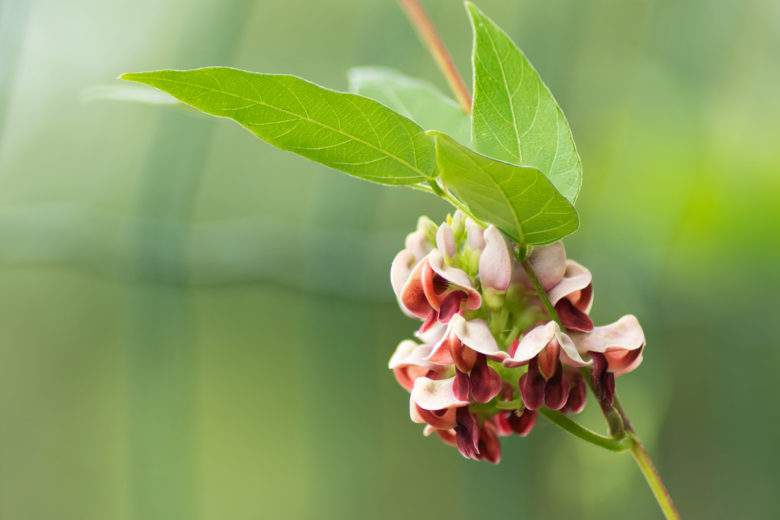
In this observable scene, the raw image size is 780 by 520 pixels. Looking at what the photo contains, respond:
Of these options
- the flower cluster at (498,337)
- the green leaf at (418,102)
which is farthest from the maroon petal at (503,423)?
the green leaf at (418,102)

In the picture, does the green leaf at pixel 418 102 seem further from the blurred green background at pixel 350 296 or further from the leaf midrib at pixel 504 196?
the blurred green background at pixel 350 296

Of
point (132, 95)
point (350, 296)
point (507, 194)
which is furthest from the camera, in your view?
point (350, 296)

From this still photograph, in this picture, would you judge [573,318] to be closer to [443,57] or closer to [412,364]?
[412,364]

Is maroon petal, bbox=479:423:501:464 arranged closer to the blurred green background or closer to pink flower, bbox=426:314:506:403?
pink flower, bbox=426:314:506:403

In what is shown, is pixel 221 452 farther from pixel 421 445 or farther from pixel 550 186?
pixel 550 186

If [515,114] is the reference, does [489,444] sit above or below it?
below

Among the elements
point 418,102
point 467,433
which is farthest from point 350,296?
point 467,433
